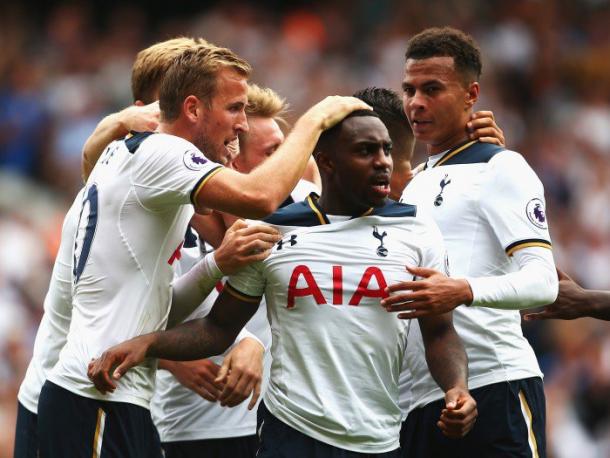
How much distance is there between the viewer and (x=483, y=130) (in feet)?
18.9

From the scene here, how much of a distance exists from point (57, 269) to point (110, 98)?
8.35 meters

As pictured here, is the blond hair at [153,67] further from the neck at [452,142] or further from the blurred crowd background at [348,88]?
the blurred crowd background at [348,88]

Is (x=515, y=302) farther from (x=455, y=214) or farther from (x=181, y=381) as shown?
(x=181, y=381)

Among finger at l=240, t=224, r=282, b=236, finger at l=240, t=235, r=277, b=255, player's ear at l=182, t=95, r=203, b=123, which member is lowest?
finger at l=240, t=235, r=277, b=255

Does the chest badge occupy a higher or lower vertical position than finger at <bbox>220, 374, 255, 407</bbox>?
higher

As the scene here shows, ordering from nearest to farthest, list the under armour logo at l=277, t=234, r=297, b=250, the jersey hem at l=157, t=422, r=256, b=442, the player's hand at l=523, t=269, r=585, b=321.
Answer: the under armour logo at l=277, t=234, r=297, b=250 < the player's hand at l=523, t=269, r=585, b=321 < the jersey hem at l=157, t=422, r=256, b=442

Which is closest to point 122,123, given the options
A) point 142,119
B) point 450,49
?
point 142,119

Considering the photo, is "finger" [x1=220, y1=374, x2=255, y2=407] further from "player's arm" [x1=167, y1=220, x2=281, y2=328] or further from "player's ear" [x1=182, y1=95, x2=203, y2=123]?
"player's ear" [x1=182, y1=95, x2=203, y2=123]

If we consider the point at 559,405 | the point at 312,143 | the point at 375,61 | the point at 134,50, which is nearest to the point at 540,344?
the point at 559,405

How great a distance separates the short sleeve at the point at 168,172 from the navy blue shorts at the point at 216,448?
1767mm

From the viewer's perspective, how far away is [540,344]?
1184cm

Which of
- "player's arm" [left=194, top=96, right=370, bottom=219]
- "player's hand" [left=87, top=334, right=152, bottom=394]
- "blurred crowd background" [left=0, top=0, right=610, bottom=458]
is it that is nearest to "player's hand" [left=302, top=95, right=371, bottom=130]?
"player's arm" [left=194, top=96, right=370, bottom=219]

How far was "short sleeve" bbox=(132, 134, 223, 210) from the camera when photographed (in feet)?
16.2

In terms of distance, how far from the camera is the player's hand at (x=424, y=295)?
476 cm
